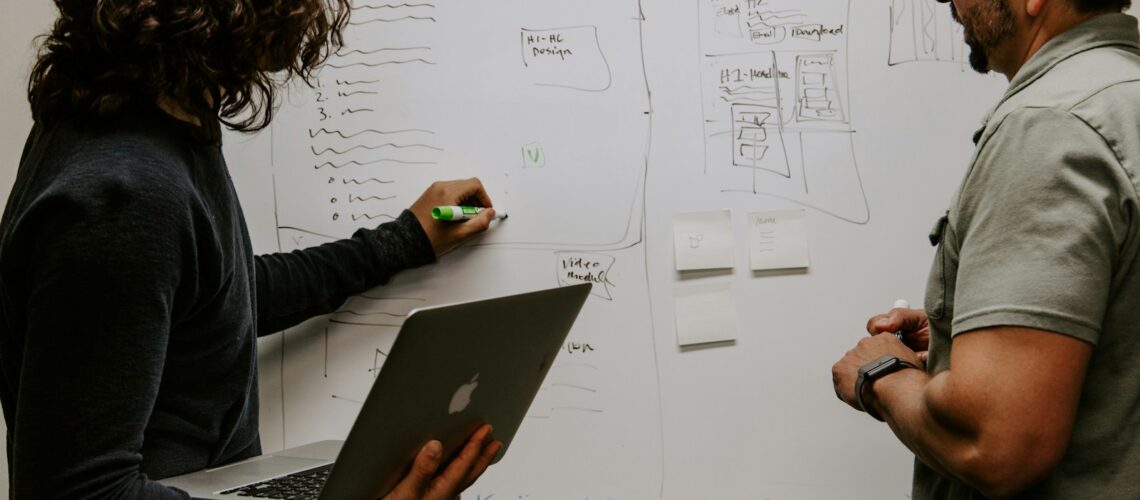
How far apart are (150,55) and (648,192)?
0.74 meters

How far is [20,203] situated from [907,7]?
1160 millimetres

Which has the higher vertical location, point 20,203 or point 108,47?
point 108,47

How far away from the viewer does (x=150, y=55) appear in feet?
2.96

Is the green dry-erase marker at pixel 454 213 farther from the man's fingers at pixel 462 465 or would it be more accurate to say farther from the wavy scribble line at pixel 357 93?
the man's fingers at pixel 462 465

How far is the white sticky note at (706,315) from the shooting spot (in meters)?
1.38

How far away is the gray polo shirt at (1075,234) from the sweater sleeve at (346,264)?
2.74 ft

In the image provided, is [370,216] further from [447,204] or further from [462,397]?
[462,397]

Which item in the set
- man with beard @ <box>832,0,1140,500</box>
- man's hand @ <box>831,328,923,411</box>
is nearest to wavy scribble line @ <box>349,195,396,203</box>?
man's hand @ <box>831,328,923,411</box>

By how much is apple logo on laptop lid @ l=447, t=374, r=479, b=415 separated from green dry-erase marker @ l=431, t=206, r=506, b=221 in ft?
1.65

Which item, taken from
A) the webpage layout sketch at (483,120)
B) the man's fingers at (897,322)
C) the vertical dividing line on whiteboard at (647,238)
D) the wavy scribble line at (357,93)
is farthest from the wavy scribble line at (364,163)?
the man's fingers at (897,322)

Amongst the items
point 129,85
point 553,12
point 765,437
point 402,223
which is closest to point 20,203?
point 129,85

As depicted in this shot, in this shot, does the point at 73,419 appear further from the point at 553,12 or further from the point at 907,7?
the point at 907,7

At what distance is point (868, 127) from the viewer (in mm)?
1342

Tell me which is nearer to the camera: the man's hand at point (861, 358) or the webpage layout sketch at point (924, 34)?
the man's hand at point (861, 358)
